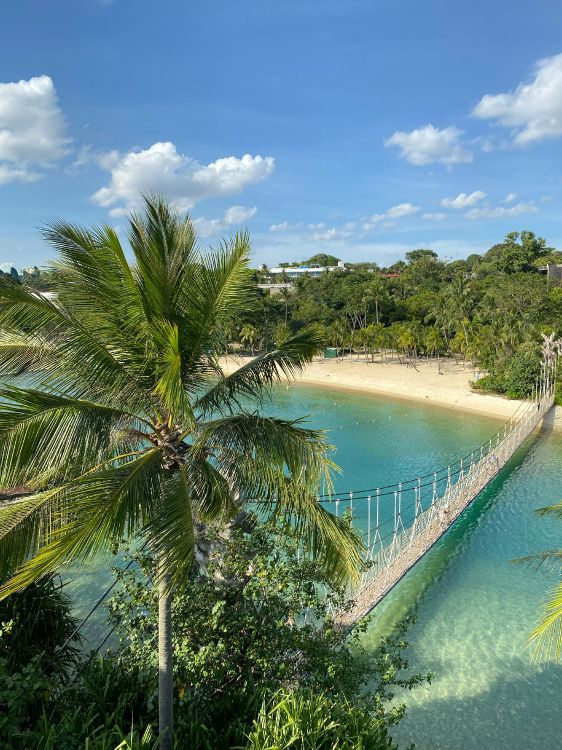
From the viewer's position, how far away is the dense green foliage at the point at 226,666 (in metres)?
3.54

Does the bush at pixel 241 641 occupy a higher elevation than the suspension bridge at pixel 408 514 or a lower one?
higher

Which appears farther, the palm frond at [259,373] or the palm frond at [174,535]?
the palm frond at [259,373]

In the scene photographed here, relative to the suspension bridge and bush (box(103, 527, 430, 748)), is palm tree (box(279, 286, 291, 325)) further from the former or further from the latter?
bush (box(103, 527, 430, 748))

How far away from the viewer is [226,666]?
3.79 metres

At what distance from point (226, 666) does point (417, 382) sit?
2381 centimetres

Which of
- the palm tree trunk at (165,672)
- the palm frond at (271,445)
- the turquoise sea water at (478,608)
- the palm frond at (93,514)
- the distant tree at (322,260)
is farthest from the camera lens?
the distant tree at (322,260)

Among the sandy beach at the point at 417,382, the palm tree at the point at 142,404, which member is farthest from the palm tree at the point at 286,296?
the palm tree at the point at 142,404

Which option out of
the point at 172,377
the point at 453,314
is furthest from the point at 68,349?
the point at 453,314

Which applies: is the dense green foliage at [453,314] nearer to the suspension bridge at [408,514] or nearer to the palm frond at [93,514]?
the suspension bridge at [408,514]

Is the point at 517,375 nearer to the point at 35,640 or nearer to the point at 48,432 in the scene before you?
the point at 35,640

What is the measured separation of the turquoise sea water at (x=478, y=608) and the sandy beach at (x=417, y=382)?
17.3 feet

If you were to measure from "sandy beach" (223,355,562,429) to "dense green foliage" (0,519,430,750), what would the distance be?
16086mm

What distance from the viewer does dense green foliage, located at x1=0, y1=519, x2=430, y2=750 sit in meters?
3.54

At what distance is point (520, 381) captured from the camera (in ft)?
73.5
